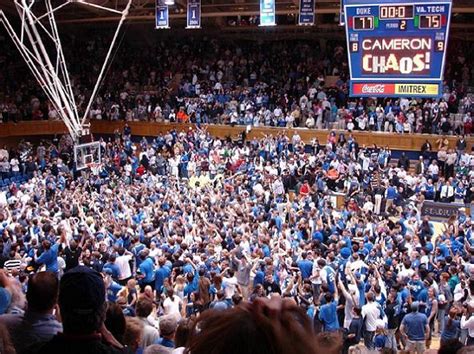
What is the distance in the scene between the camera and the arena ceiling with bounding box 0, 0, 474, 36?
26.5m

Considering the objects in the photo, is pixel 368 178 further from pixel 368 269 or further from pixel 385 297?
pixel 385 297

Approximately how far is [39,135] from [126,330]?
3018 centimetres

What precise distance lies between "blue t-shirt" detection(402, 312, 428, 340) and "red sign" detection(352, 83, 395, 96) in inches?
290

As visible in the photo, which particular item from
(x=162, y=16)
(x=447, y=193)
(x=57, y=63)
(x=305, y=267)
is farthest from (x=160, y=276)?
(x=162, y=16)

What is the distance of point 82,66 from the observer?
3512cm

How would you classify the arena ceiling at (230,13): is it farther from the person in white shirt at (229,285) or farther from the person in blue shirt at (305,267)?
the person in white shirt at (229,285)

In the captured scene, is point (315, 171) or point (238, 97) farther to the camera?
point (238, 97)

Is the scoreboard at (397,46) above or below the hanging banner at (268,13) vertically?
below

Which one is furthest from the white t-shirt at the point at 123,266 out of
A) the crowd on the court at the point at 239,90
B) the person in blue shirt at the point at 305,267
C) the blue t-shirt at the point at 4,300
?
the crowd on the court at the point at 239,90

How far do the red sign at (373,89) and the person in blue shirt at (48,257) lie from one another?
26.7ft

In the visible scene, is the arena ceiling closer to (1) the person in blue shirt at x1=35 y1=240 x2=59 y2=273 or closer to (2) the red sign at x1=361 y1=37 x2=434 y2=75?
(2) the red sign at x1=361 y1=37 x2=434 y2=75

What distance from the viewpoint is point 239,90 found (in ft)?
97.4

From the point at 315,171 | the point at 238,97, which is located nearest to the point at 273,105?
the point at 238,97

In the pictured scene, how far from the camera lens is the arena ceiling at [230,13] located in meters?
26.5
